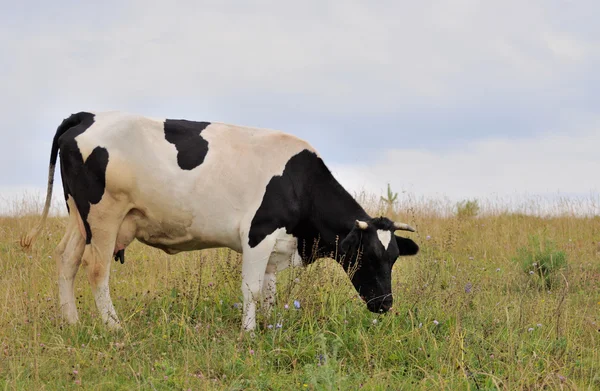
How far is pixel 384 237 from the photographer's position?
23.0 ft

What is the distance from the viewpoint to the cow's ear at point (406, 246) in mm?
7496

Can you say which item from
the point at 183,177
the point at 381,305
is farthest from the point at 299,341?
the point at 183,177

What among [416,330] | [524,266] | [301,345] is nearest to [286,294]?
[301,345]

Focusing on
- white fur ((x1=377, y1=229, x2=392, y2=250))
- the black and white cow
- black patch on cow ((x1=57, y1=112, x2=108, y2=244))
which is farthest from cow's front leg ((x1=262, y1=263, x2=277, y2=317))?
black patch on cow ((x1=57, y1=112, x2=108, y2=244))

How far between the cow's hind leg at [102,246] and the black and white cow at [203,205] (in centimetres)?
1

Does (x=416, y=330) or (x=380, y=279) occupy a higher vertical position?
(x=380, y=279)

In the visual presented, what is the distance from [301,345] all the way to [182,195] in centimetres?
202

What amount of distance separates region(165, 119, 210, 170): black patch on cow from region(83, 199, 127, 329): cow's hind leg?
0.85 meters

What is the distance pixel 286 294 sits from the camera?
22.7 feet

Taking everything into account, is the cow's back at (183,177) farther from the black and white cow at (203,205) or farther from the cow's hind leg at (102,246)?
the cow's hind leg at (102,246)

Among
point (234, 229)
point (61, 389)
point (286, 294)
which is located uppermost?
point (234, 229)

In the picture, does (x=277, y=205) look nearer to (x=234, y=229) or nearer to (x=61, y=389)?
(x=234, y=229)

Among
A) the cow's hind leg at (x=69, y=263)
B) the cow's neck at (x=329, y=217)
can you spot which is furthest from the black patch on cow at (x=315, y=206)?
the cow's hind leg at (x=69, y=263)

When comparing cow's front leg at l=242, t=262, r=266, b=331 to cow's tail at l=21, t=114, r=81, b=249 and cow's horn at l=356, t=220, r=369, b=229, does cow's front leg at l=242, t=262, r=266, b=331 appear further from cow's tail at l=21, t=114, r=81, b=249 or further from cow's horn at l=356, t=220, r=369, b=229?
cow's tail at l=21, t=114, r=81, b=249
